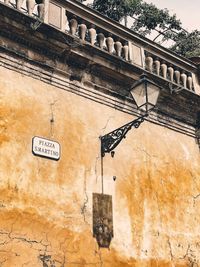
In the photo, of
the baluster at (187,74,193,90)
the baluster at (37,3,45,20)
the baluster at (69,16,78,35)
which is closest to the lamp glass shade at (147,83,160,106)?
the baluster at (69,16,78,35)

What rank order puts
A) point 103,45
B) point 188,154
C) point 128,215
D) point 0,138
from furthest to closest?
point 188,154 → point 103,45 → point 128,215 → point 0,138

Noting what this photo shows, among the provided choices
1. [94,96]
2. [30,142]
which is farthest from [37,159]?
[94,96]

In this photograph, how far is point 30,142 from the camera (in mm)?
5090

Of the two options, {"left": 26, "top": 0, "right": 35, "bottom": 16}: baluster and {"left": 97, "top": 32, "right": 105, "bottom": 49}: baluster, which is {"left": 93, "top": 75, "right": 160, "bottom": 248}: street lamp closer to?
{"left": 97, "top": 32, "right": 105, "bottom": 49}: baluster

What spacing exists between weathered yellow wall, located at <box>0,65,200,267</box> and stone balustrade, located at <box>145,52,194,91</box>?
1.07m

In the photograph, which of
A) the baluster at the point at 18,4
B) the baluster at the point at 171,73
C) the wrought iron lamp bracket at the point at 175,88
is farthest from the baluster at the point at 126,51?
the baluster at the point at 18,4

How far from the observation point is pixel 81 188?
5.39m

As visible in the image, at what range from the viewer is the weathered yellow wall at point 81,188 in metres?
4.73

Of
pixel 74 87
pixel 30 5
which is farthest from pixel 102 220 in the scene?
pixel 30 5

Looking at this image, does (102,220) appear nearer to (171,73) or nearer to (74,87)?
(74,87)

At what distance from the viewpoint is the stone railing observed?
583 centimetres

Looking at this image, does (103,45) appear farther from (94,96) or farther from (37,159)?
(37,159)

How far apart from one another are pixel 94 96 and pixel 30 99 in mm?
1206

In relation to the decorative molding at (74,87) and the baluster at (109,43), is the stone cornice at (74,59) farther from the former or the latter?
the baluster at (109,43)
